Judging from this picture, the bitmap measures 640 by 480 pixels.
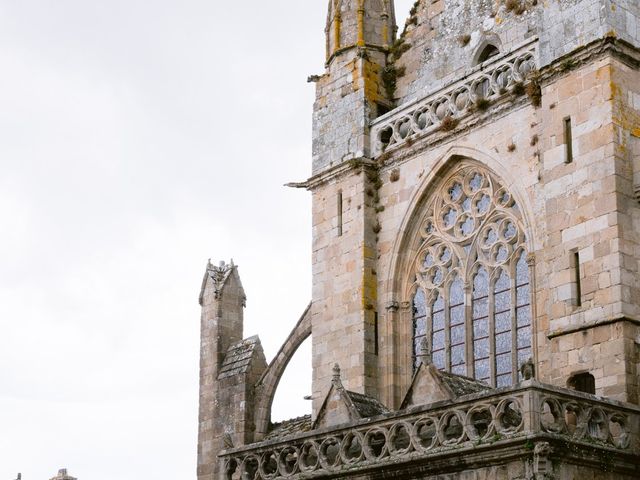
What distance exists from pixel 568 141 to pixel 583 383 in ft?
11.1

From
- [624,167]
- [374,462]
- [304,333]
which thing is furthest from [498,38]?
[374,462]

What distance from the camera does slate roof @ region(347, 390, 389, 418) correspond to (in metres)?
18.2

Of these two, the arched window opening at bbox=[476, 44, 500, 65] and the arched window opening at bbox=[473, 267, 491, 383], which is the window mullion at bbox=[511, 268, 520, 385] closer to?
the arched window opening at bbox=[473, 267, 491, 383]

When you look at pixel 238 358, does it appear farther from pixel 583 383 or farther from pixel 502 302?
pixel 583 383

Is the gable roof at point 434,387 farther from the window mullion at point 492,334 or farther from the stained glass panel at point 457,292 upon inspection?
the stained glass panel at point 457,292

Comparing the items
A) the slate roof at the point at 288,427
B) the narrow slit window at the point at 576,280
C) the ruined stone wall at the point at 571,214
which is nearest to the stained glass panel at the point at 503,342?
the ruined stone wall at the point at 571,214

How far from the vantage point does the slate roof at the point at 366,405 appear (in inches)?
716

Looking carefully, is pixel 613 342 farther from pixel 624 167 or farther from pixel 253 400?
pixel 253 400

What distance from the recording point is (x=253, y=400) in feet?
77.0

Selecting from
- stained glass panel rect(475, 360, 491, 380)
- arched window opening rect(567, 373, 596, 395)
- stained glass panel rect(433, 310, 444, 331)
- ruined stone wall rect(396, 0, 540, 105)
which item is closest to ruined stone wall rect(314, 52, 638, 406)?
arched window opening rect(567, 373, 596, 395)

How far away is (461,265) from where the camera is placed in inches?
790

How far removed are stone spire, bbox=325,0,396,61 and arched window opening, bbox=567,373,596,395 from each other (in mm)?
8221

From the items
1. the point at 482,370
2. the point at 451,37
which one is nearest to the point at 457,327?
the point at 482,370

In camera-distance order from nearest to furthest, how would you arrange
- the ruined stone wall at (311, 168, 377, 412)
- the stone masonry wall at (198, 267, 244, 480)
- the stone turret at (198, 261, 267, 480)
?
the ruined stone wall at (311, 168, 377, 412)
the stone turret at (198, 261, 267, 480)
the stone masonry wall at (198, 267, 244, 480)
